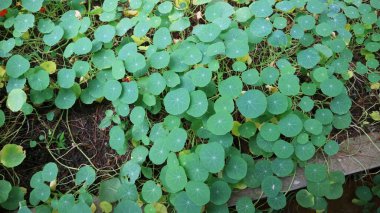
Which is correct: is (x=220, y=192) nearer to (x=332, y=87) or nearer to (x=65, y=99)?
(x=332, y=87)

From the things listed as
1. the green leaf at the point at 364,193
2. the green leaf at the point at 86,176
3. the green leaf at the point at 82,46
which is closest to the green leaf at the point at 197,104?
the green leaf at the point at 86,176

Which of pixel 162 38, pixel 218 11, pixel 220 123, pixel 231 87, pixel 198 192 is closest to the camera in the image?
pixel 198 192

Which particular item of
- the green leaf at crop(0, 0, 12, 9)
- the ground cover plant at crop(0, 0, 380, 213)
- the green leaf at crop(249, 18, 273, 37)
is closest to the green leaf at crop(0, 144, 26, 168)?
the ground cover plant at crop(0, 0, 380, 213)

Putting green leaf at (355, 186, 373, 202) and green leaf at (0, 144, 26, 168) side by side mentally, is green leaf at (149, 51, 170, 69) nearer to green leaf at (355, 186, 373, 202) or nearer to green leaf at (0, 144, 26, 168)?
green leaf at (0, 144, 26, 168)

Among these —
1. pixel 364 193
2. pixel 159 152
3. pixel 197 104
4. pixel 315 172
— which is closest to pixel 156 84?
pixel 197 104

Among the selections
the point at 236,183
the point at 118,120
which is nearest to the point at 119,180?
the point at 118,120

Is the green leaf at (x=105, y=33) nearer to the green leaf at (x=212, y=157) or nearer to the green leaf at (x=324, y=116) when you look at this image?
the green leaf at (x=212, y=157)
